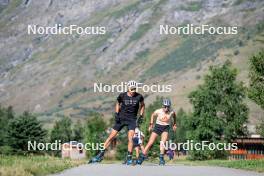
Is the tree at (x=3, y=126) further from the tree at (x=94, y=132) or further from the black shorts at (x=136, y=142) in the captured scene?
the black shorts at (x=136, y=142)

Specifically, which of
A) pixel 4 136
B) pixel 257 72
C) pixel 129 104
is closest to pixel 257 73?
pixel 257 72

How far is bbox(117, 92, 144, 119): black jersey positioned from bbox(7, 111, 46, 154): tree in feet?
185

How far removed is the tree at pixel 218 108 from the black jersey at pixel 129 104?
58.2 meters

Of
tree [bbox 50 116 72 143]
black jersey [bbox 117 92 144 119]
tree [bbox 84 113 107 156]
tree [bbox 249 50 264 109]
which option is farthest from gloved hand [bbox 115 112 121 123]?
tree [bbox 50 116 72 143]

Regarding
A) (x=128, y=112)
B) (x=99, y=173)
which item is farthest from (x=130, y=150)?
(x=99, y=173)

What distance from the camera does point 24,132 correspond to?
267 feet

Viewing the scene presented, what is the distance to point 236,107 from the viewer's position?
81250mm

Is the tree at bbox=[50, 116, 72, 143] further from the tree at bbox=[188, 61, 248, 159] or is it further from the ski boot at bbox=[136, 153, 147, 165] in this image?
the ski boot at bbox=[136, 153, 147, 165]

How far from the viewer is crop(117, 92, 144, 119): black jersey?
22.3 meters

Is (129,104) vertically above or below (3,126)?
below

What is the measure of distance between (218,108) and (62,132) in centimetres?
6612

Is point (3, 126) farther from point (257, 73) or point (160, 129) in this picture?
point (160, 129)

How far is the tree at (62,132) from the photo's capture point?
136375 mm

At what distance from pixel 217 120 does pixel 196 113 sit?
289 centimetres
